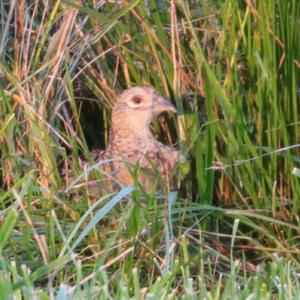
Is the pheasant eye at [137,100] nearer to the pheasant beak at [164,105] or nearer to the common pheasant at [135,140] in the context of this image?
the common pheasant at [135,140]

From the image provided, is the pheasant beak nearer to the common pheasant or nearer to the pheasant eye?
the common pheasant

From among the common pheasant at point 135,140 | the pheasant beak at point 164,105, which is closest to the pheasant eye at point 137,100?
the common pheasant at point 135,140

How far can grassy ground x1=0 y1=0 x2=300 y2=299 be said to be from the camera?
412cm

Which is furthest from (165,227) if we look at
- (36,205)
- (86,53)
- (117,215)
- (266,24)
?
(86,53)

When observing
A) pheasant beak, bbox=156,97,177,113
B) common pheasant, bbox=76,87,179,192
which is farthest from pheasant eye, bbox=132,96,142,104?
pheasant beak, bbox=156,97,177,113

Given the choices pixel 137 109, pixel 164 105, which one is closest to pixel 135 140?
pixel 137 109

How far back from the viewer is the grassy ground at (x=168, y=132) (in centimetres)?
412

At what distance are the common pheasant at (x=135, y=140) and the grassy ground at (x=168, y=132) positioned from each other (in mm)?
99

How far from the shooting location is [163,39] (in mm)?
4973

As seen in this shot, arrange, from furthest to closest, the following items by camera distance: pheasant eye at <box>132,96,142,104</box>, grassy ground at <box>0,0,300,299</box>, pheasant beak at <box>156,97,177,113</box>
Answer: pheasant eye at <box>132,96,142,104</box>
pheasant beak at <box>156,97,177,113</box>
grassy ground at <box>0,0,300,299</box>

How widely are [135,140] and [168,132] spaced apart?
159 millimetres

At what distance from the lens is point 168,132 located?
217 inches

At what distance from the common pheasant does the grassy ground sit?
99mm

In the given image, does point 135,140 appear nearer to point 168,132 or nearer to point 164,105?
point 168,132
